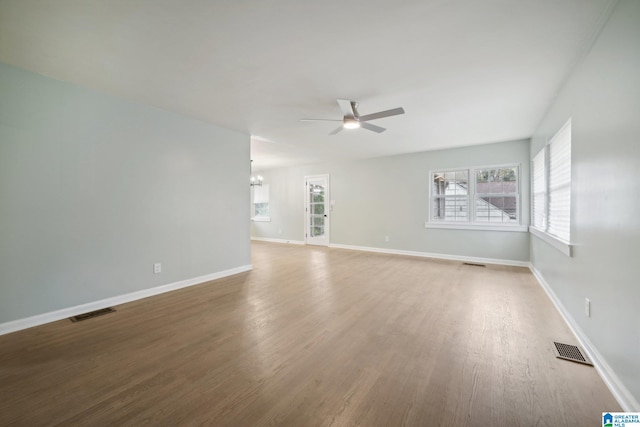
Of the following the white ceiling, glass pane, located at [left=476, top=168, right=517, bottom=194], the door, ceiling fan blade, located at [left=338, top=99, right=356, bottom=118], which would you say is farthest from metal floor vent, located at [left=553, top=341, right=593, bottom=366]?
the door

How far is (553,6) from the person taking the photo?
172cm

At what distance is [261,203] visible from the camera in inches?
360

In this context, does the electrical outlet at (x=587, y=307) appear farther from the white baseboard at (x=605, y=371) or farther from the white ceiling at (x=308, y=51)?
the white ceiling at (x=308, y=51)

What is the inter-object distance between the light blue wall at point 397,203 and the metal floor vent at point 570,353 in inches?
135

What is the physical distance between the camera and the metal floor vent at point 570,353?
2018mm

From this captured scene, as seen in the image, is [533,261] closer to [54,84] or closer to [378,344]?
[378,344]

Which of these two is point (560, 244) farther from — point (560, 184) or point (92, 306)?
point (92, 306)

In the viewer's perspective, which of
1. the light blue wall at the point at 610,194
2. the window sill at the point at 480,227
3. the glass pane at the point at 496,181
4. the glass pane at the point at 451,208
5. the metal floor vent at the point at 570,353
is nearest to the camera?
the light blue wall at the point at 610,194

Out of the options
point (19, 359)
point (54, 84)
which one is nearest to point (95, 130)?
point (54, 84)

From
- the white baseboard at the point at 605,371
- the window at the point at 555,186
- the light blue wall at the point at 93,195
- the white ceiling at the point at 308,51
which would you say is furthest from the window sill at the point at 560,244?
the light blue wall at the point at 93,195

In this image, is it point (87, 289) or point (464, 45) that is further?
point (87, 289)

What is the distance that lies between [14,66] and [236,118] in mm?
2163

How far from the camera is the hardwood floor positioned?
4.95ft

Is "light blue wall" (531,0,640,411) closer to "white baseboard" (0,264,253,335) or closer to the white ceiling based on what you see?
the white ceiling
